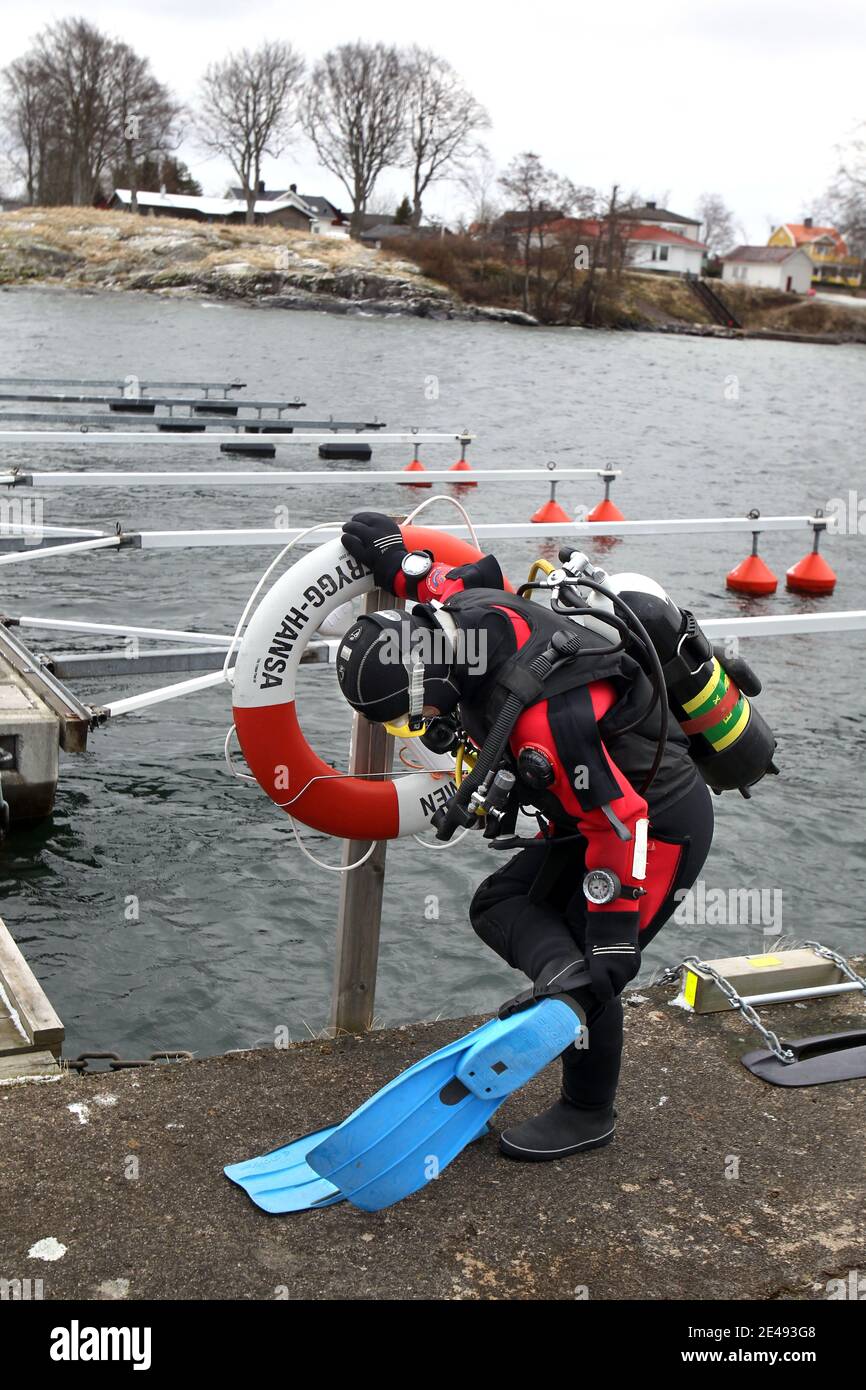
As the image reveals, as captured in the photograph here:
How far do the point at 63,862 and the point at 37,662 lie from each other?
114 cm

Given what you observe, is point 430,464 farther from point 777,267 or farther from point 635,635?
point 777,267

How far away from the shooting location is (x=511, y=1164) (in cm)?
351

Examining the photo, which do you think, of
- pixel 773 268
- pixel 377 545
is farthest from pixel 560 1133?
pixel 773 268

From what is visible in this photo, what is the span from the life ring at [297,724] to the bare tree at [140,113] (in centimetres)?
8578

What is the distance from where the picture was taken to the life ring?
410cm

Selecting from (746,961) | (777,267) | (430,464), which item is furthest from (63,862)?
(777,267)

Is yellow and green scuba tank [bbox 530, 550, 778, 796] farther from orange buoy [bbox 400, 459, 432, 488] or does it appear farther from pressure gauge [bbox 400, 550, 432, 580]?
orange buoy [bbox 400, 459, 432, 488]

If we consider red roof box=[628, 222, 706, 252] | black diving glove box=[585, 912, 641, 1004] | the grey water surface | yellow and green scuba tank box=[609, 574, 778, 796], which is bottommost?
the grey water surface

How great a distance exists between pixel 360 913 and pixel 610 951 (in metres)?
1.29

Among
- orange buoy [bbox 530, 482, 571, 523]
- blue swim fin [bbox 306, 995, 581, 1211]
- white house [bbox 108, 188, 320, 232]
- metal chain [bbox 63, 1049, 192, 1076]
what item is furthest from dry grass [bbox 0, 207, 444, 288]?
blue swim fin [bbox 306, 995, 581, 1211]

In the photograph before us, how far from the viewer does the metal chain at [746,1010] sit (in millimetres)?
3988

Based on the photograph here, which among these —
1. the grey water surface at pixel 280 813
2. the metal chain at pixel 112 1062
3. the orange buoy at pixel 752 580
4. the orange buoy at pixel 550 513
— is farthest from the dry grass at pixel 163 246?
the metal chain at pixel 112 1062

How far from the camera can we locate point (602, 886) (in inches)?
126

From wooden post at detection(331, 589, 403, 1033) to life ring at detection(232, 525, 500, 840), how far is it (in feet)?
0.23
